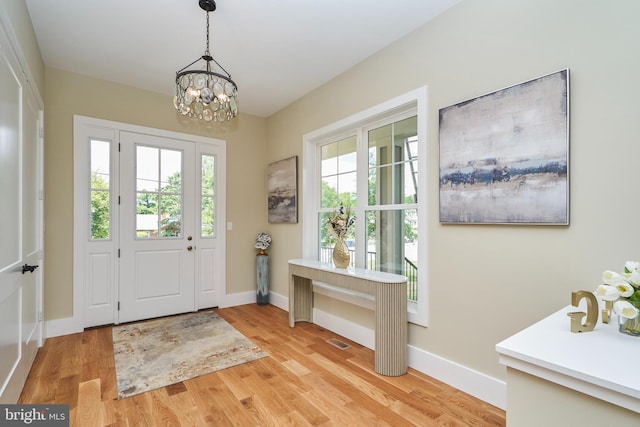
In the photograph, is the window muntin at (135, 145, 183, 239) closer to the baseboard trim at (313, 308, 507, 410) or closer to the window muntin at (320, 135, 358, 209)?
the window muntin at (320, 135, 358, 209)

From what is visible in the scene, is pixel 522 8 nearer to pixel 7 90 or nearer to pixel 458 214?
pixel 458 214

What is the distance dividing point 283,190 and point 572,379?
3653 millimetres

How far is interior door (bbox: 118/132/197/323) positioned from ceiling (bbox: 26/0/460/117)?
912 mm

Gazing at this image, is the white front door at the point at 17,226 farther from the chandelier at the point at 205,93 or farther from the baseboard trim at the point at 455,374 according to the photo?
the baseboard trim at the point at 455,374

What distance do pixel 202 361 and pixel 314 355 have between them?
0.96 meters

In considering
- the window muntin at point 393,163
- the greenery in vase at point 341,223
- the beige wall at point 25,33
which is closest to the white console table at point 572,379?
the window muntin at point 393,163

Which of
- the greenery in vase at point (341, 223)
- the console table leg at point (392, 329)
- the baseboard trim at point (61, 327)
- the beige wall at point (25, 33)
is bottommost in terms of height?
the baseboard trim at point (61, 327)

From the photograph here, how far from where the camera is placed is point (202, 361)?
104 inches

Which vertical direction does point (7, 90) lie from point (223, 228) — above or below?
above

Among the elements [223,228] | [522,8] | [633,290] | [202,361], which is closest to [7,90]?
[202,361]

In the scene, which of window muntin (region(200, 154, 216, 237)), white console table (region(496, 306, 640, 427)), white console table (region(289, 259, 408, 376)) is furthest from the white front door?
white console table (region(496, 306, 640, 427))

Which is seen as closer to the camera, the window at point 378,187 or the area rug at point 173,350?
the area rug at point 173,350

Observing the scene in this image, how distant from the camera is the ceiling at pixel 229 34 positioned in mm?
2318

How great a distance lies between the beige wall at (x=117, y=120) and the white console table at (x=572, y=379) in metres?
3.85
